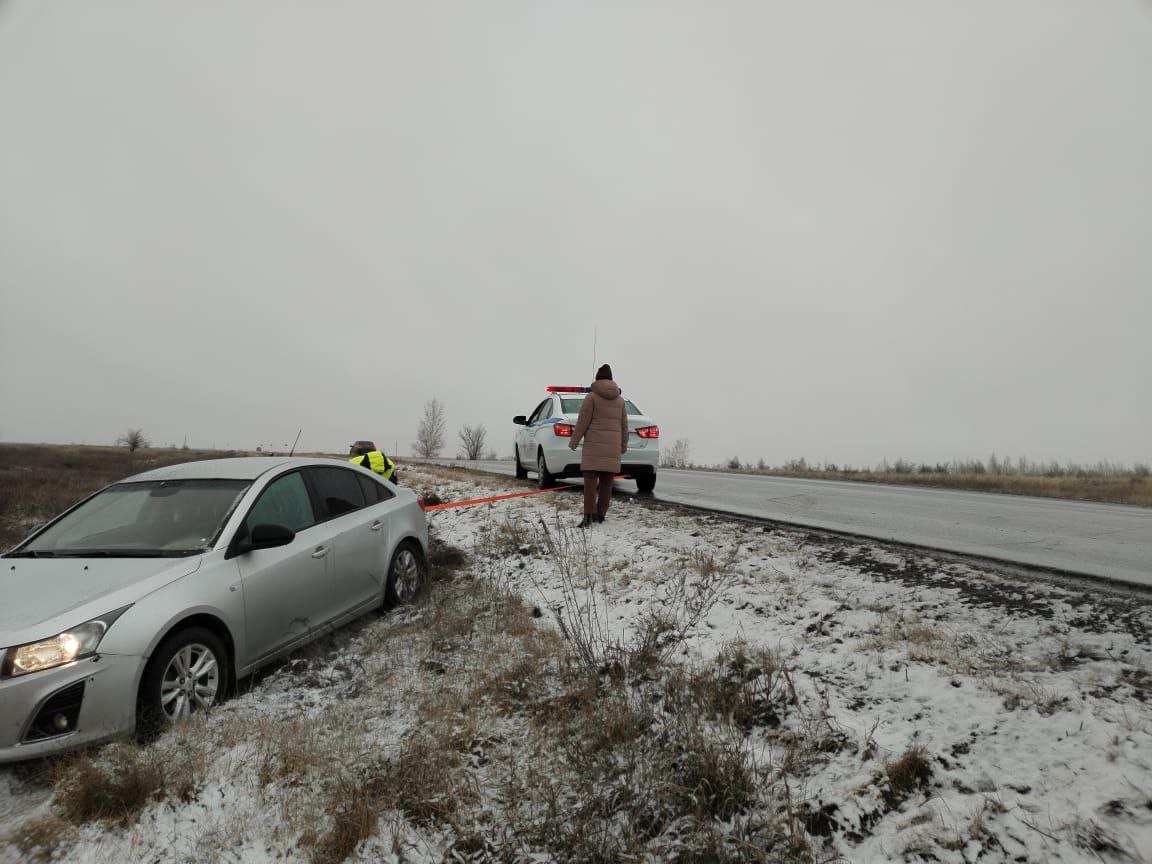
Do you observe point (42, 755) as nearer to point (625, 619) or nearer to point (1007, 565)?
point (625, 619)

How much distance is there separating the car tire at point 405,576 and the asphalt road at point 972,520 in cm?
470

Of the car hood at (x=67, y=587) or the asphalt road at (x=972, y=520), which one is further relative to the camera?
the asphalt road at (x=972, y=520)

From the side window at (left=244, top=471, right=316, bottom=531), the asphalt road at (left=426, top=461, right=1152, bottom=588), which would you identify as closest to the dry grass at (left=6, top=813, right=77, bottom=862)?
the side window at (left=244, top=471, right=316, bottom=531)

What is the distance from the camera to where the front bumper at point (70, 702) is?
3217 millimetres

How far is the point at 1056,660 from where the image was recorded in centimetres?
367

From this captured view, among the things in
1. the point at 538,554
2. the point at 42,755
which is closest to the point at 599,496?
the point at 538,554

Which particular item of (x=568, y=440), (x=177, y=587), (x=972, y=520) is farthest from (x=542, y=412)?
(x=177, y=587)

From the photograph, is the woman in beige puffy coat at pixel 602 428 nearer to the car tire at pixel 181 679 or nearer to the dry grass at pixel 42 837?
the car tire at pixel 181 679

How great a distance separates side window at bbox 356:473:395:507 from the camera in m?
6.29

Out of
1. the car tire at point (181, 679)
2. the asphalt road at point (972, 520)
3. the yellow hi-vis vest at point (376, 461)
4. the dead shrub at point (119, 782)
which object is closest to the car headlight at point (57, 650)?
the car tire at point (181, 679)

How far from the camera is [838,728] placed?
3.36m

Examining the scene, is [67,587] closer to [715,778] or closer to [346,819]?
[346,819]

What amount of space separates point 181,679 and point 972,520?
30.9 feet

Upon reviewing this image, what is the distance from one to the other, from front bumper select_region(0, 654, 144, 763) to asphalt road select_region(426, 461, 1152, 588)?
695 cm
